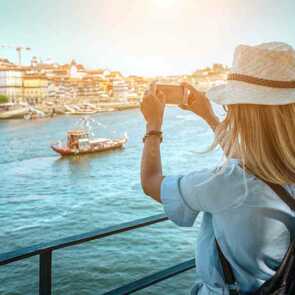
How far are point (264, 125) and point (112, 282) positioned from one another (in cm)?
778

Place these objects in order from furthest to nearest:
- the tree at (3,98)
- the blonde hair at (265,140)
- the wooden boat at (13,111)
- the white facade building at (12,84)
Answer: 1. the white facade building at (12,84)
2. the tree at (3,98)
3. the wooden boat at (13,111)
4. the blonde hair at (265,140)

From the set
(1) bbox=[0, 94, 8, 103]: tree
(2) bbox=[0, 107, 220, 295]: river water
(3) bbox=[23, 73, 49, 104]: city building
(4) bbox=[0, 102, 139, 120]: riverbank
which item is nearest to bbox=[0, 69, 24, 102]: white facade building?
(3) bbox=[23, 73, 49, 104]: city building

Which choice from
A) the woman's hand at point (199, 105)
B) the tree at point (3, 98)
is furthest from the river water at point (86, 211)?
the tree at point (3, 98)

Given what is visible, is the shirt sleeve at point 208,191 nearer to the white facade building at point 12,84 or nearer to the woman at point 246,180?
the woman at point 246,180

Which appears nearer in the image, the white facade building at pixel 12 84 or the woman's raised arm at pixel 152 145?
the woman's raised arm at pixel 152 145

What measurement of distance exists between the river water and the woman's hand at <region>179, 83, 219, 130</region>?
65.6 inches

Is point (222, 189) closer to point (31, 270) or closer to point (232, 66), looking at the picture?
point (232, 66)

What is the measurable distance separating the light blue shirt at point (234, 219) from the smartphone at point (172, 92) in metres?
0.14

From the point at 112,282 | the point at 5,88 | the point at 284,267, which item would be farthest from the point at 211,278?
the point at 5,88

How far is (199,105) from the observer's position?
0.62m

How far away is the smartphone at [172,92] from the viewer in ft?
1.83

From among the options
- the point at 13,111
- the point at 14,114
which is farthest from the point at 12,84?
the point at 14,114

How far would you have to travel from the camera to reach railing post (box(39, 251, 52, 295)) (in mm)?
646

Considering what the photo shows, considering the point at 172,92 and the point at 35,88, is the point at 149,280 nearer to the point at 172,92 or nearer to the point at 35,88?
the point at 172,92
